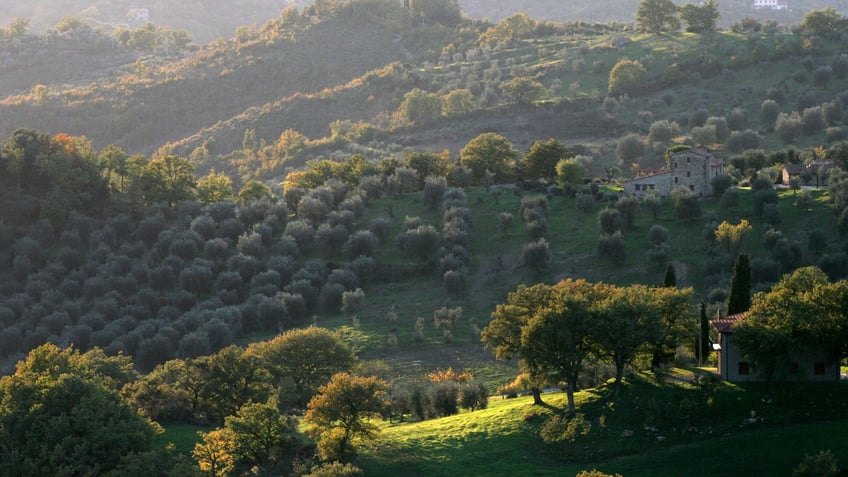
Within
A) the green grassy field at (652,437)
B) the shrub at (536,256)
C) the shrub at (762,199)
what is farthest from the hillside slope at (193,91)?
the green grassy field at (652,437)

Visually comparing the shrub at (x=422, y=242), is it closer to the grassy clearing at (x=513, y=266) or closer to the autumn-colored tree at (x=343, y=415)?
the grassy clearing at (x=513, y=266)

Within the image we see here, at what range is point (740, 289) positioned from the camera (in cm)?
6075

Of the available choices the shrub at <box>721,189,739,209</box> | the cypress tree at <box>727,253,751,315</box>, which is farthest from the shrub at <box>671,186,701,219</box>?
the cypress tree at <box>727,253,751,315</box>

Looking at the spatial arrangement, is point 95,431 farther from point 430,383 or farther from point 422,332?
point 422,332

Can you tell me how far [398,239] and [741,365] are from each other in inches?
1757

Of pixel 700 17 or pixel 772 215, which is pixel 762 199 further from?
pixel 700 17

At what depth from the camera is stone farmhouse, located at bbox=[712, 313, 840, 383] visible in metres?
51.8

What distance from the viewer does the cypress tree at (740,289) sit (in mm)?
60438

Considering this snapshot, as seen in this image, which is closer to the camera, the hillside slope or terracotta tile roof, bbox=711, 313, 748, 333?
terracotta tile roof, bbox=711, 313, 748, 333

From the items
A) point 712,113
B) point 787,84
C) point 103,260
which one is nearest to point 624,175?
point 712,113

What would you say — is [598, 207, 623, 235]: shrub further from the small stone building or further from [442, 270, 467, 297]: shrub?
the small stone building

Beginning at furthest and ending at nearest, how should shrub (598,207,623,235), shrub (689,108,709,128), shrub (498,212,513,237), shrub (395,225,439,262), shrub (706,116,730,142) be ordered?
shrub (689,108,709,128)
shrub (706,116,730,142)
shrub (498,212,513,237)
shrub (395,225,439,262)
shrub (598,207,623,235)

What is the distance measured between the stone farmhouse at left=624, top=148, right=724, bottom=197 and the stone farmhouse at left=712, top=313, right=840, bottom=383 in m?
39.1

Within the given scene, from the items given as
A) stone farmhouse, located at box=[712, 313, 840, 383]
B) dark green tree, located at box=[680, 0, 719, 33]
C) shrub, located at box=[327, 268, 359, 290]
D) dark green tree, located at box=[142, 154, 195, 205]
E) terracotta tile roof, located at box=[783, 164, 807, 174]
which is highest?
dark green tree, located at box=[680, 0, 719, 33]
